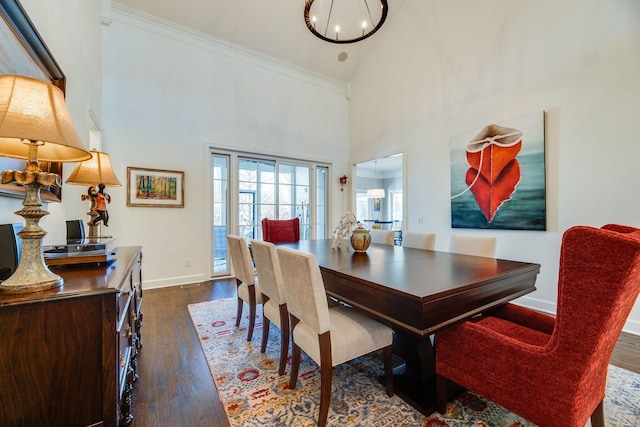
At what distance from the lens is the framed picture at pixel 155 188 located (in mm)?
3865

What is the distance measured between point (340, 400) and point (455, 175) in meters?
3.36

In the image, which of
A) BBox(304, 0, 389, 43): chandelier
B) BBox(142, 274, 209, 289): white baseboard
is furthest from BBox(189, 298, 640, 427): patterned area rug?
BBox(304, 0, 389, 43): chandelier

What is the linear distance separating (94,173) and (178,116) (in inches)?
110

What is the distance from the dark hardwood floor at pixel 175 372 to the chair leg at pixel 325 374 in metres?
0.54

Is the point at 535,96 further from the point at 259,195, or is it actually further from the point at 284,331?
the point at 259,195

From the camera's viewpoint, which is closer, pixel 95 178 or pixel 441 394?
pixel 441 394

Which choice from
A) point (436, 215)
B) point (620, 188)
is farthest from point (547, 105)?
point (436, 215)

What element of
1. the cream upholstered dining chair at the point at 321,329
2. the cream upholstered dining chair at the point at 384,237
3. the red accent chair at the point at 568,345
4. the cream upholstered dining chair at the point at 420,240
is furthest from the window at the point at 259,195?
the red accent chair at the point at 568,345

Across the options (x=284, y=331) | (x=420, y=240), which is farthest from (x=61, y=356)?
(x=420, y=240)

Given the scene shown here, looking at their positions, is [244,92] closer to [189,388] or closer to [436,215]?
[436,215]

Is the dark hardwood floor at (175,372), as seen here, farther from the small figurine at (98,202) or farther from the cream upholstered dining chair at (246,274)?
the small figurine at (98,202)

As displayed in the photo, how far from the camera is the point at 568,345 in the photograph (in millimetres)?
979

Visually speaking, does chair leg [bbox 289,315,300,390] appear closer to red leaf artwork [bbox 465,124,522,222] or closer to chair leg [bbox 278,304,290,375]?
chair leg [bbox 278,304,290,375]

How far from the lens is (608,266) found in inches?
33.2
